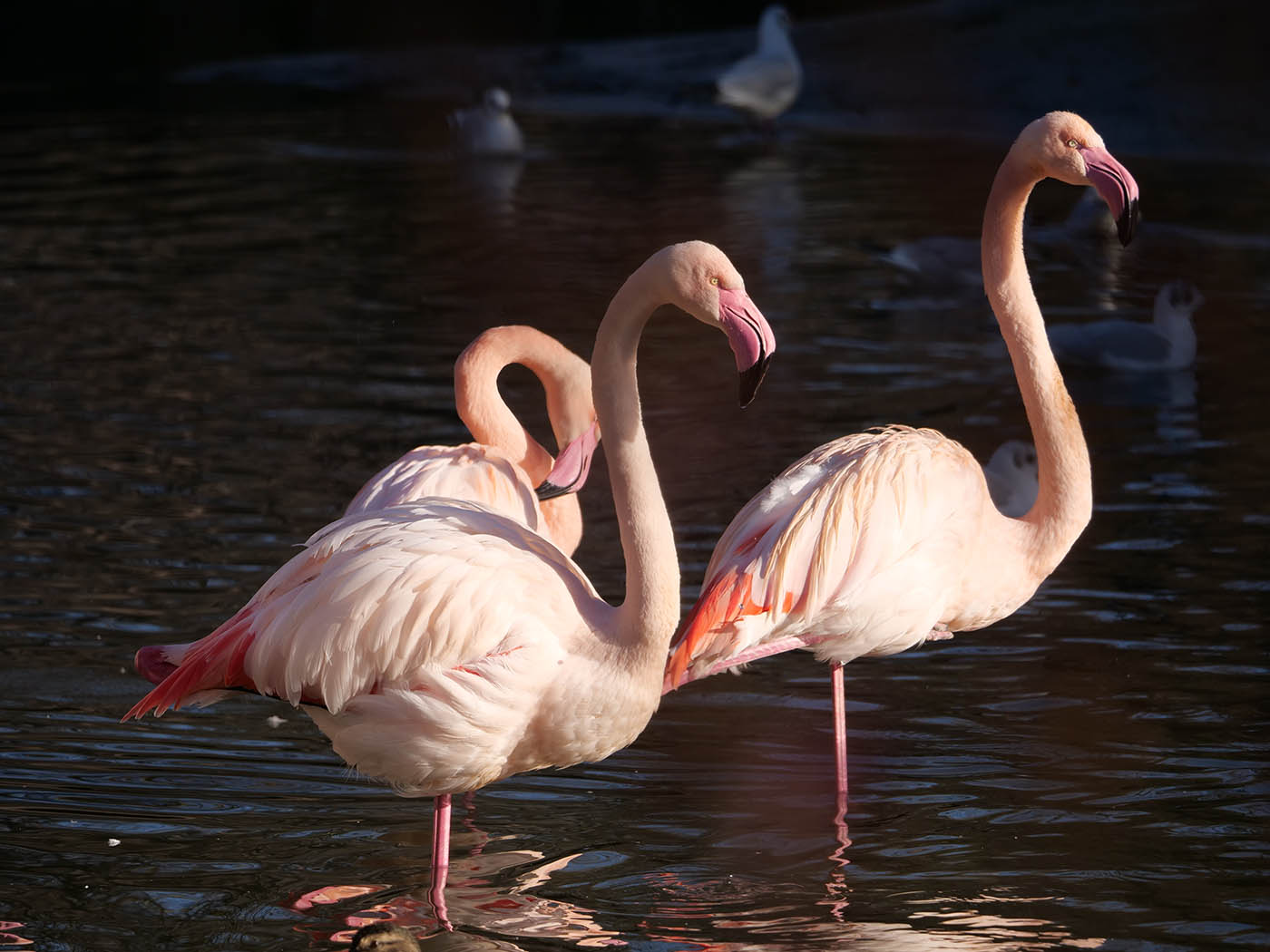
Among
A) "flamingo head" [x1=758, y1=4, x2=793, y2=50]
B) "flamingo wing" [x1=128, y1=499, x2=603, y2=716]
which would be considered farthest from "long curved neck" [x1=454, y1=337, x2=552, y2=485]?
"flamingo head" [x1=758, y1=4, x2=793, y2=50]

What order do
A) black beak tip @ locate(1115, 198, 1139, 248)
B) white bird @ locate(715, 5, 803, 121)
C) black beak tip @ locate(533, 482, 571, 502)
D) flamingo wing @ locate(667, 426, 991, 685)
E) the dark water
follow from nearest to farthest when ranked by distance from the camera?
the dark water, flamingo wing @ locate(667, 426, 991, 685), black beak tip @ locate(1115, 198, 1139, 248), black beak tip @ locate(533, 482, 571, 502), white bird @ locate(715, 5, 803, 121)

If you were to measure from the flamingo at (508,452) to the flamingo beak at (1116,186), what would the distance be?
155cm

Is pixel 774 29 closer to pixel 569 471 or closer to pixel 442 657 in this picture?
pixel 569 471

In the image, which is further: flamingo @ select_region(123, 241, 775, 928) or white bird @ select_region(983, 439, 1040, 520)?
white bird @ select_region(983, 439, 1040, 520)

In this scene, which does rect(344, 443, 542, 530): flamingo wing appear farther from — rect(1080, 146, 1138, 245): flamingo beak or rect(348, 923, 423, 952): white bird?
rect(1080, 146, 1138, 245): flamingo beak

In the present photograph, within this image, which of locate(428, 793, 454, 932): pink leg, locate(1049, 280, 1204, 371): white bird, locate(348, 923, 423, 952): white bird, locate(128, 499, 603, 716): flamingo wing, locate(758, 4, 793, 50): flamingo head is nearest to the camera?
locate(348, 923, 423, 952): white bird

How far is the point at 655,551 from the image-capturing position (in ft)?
12.3

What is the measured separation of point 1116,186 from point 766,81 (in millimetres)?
14042

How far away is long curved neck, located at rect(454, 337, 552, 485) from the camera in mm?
5297

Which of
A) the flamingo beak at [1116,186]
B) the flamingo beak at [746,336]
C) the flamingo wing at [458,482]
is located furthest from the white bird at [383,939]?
the flamingo beak at [1116,186]

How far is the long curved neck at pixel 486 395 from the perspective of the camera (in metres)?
5.30

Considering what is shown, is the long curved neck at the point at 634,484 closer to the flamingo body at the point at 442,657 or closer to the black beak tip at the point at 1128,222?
the flamingo body at the point at 442,657


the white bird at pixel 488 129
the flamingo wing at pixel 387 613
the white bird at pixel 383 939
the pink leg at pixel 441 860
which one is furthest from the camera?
the white bird at pixel 488 129

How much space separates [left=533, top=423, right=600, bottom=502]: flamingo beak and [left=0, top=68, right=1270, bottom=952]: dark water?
0.73 metres
